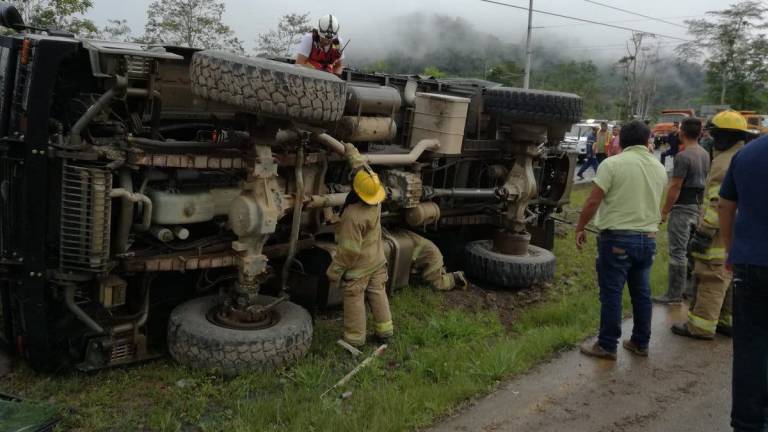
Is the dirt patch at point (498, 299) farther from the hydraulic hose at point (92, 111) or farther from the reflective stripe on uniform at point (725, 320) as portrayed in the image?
the hydraulic hose at point (92, 111)

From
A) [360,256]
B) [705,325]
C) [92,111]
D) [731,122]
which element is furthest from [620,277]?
[92,111]

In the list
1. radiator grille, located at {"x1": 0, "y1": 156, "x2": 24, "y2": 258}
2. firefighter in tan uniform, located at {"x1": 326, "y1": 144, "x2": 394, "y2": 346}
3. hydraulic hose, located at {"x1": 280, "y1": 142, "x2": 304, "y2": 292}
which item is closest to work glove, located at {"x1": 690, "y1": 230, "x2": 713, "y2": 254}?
firefighter in tan uniform, located at {"x1": 326, "y1": 144, "x2": 394, "y2": 346}

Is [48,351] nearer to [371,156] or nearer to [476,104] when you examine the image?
[371,156]

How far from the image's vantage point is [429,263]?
6.58 m

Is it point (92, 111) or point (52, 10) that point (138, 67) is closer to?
point (92, 111)

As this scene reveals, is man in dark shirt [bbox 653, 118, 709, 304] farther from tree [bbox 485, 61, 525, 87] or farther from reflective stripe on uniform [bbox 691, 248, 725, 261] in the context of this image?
tree [bbox 485, 61, 525, 87]

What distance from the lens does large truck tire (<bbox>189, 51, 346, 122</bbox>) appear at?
3.93 m

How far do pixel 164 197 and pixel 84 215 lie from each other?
487mm

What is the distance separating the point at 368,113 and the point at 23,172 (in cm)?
247

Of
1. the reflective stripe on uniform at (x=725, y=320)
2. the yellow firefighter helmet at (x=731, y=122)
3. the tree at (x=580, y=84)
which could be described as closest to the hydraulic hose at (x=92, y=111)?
the yellow firefighter helmet at (x=731, y=122)

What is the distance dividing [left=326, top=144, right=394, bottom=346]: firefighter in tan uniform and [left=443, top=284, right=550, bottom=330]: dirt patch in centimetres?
147

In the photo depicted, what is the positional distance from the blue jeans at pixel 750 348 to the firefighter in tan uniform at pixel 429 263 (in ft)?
10.8

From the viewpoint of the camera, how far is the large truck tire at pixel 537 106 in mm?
6793

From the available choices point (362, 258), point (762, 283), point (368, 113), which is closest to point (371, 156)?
point (368, 113)
